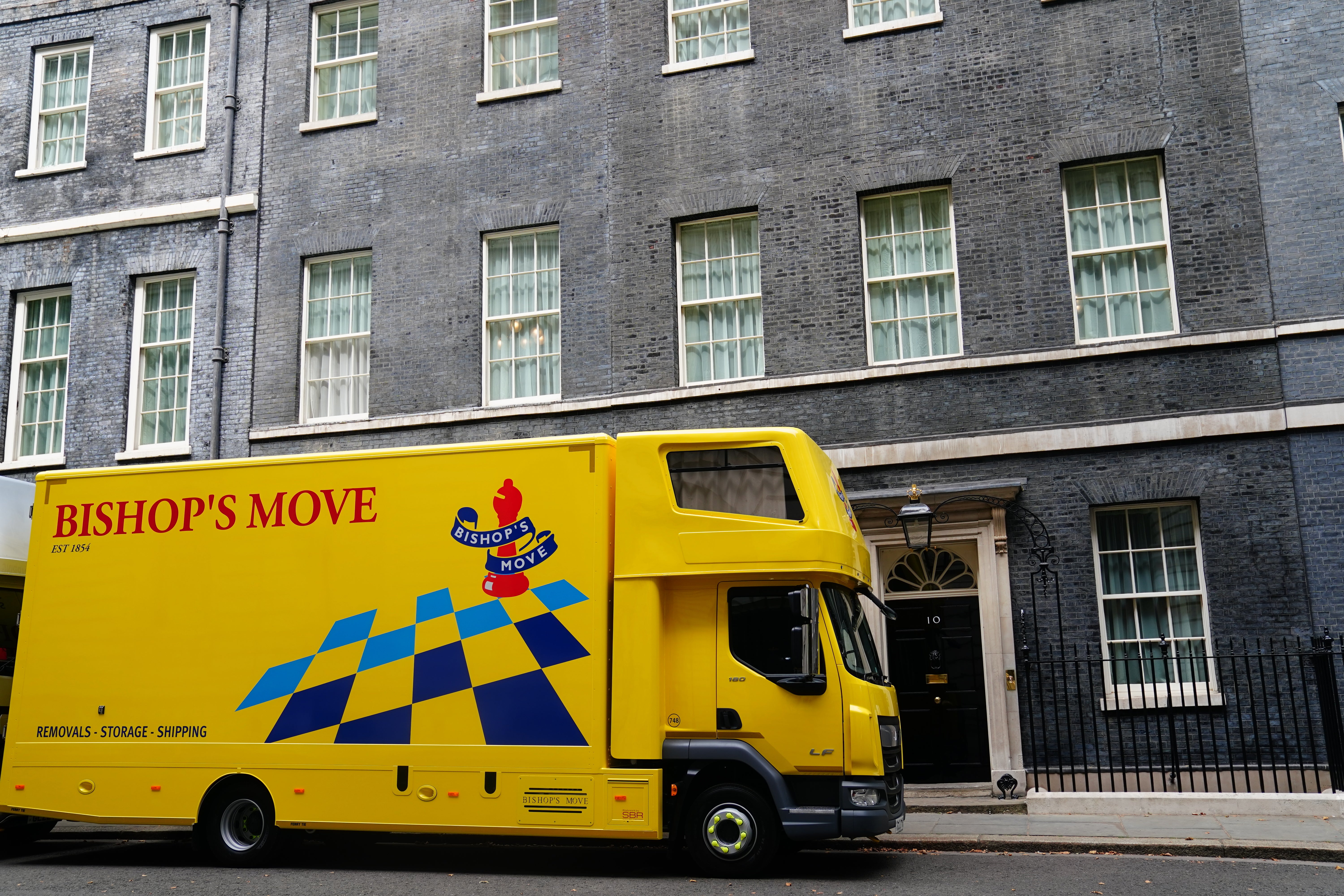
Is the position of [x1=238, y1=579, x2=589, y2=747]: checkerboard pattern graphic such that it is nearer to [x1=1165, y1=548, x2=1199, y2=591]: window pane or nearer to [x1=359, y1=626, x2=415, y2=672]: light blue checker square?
[x1=359, y1=626, x2=415, y2=672]: light blue checker square

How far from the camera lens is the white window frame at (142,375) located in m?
17.0

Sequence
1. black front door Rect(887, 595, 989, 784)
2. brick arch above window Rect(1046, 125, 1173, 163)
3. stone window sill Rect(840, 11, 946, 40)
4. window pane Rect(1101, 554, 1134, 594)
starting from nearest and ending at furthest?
1. window pane Rect(1101, 554, 1134, 594)
2. black front door Rect(887, 595, 989, 784)
3. brick arch above window Rect(1046, 125, 1173, 163)
4. stone window sill Rect(840, 11, 946, 40)

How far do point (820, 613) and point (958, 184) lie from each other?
289 inches

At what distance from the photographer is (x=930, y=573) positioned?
13828 millimetres

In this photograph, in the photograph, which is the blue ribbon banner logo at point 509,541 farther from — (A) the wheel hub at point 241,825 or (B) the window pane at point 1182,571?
(B) the window pane at point 1182,571

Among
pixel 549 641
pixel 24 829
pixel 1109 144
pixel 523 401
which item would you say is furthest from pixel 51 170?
pixel 1109 144

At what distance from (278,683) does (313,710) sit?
1.35 ft

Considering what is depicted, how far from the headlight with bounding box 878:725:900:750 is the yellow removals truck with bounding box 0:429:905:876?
0.09ft

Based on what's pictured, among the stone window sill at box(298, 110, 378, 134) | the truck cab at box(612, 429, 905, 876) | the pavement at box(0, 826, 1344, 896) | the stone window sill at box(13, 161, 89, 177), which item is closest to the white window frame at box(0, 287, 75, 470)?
the stone window sill at box(13, 161, 89, 177)

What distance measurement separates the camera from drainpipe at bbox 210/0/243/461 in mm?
16812

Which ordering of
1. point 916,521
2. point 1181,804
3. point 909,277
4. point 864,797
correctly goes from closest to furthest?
point 864,797
point 1181,804
point 916,521
point 909,277

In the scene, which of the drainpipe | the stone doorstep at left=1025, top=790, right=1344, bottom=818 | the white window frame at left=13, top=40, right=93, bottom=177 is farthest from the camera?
the white window frame at left=13, top=40, right=93, bottom=177

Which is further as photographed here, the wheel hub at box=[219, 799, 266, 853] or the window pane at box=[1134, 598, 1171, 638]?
the window pane at box=[1134, 598, 1171, 638]

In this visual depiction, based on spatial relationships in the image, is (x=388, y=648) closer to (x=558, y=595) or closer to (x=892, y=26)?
(x=558, y=595)
